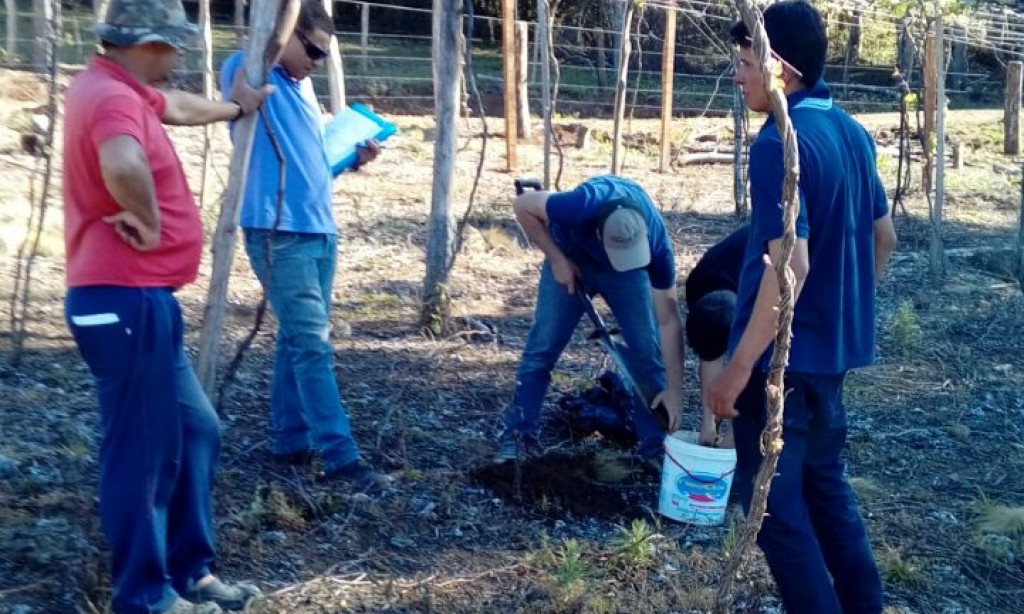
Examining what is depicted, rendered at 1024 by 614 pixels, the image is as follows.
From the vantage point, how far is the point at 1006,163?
587 inches

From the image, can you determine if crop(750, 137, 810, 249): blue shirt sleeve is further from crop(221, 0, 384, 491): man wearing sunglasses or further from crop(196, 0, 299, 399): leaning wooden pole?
crop(221, 0, 384, 491): man wearing sunglasses

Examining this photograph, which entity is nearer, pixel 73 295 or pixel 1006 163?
pixel 73 295

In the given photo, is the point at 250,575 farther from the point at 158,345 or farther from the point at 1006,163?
the point at 1006,163

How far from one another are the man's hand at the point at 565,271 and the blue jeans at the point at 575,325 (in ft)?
0.23

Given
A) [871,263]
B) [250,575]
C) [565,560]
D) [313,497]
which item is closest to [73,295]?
[250,575]

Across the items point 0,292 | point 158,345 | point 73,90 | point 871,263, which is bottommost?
point 0,292

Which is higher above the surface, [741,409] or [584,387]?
[741,409]

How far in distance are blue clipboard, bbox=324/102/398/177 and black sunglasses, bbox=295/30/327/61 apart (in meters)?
0.48

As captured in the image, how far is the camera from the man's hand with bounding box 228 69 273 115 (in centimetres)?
359

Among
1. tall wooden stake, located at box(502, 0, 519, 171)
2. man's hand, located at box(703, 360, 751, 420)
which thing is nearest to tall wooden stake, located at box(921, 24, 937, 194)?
tall wooden stake, located at box(502, 0, 519, 171)

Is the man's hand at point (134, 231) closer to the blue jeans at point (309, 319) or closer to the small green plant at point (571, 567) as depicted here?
the blue jeans at point (309, 319)

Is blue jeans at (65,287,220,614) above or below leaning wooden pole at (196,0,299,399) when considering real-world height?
below

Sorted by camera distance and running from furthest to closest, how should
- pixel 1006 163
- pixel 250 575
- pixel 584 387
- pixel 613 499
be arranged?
1. pixel 1006 163
2. pixel 584 387
3. pixel 613 499
4. pixel 250 575

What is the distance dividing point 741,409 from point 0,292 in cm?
479
